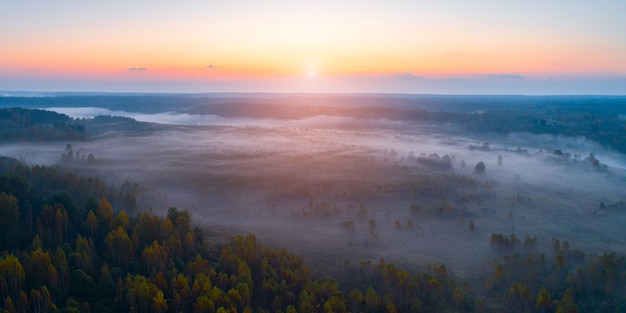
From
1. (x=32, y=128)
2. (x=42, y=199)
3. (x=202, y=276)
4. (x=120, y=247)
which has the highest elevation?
(x=32, y=128)

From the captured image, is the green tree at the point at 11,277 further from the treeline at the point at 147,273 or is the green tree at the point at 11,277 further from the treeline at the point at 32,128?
the treeline at the point at 32,128

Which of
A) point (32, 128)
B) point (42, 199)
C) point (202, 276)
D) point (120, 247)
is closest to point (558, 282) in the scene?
point (202, 276)

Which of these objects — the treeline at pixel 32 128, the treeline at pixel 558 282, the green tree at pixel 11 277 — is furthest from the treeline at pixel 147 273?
the treeline at pixel 32 128

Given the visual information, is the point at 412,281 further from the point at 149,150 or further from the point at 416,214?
the point at 149,150

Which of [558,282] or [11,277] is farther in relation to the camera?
[558,282]

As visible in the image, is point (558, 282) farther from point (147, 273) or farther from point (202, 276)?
point (147, 273)

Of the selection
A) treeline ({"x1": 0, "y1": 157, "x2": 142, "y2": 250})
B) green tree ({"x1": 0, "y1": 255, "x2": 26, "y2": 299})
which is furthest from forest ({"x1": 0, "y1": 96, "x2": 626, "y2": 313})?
treeline ({"x1": 0, "y1": 157, "x2": 142, "y2": 250})

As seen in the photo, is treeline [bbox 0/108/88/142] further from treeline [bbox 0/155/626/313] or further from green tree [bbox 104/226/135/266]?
green tree [bbox 104/226/135/266]

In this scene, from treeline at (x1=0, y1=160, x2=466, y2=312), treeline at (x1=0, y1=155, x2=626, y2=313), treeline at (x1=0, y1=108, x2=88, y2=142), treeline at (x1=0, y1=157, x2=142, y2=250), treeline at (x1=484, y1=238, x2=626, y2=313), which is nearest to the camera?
treeline at (x1=0, y1=160, x2=466, y2=312)
